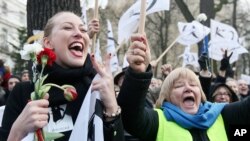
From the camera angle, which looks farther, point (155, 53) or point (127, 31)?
point (155, 53)

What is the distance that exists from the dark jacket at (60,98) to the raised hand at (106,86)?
83mm

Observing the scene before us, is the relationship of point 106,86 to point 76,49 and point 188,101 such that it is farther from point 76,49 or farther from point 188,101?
point 188,101

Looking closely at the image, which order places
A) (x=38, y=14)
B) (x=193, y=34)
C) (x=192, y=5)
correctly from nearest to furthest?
(x=38, y=14), (x=193, y=34), (x=192, y=5)

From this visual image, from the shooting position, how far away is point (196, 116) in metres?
3.24

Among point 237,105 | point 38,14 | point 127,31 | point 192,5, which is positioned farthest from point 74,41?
point 192,5

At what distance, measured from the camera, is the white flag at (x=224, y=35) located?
9852 mm

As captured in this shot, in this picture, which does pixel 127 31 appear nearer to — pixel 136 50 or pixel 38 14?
pixel 38 14

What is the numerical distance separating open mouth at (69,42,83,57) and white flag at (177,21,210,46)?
6.07m

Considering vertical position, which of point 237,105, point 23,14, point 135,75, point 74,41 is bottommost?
point 237,105

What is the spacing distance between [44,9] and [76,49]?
189 cm

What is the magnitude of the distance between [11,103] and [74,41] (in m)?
0.50

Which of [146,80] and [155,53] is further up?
[155,53]

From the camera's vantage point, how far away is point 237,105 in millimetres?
3324

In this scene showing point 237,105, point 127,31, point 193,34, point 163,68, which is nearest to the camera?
point 237,105
